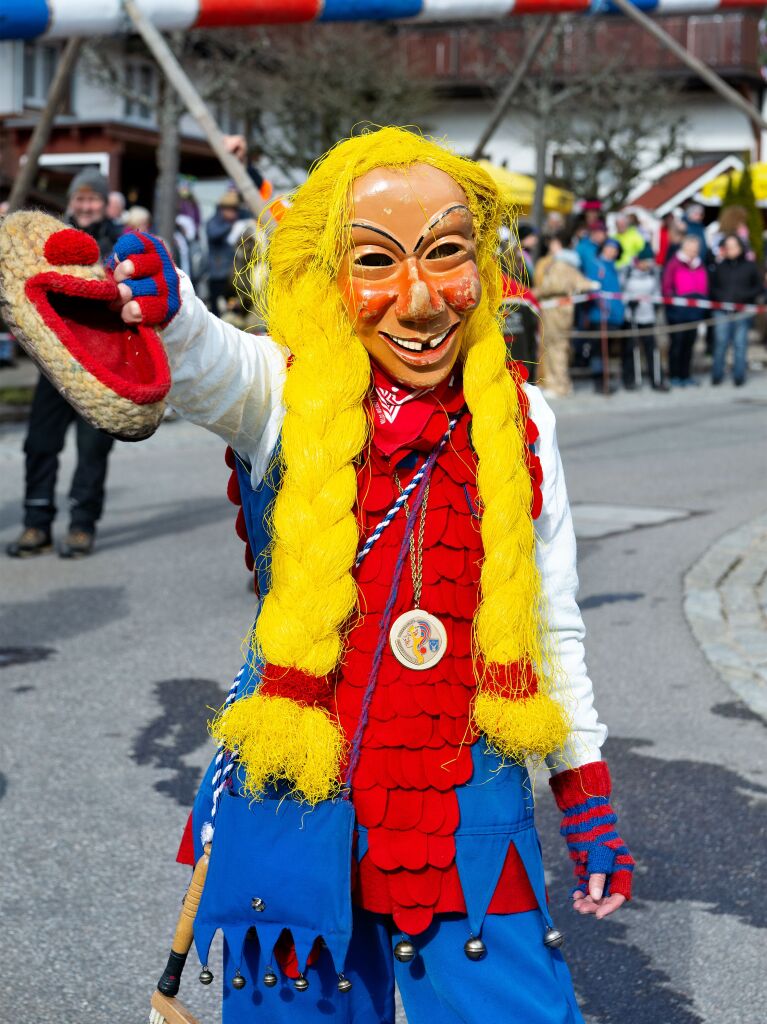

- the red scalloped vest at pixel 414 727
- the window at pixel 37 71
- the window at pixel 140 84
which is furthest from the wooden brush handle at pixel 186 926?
the window at pixel 140 84

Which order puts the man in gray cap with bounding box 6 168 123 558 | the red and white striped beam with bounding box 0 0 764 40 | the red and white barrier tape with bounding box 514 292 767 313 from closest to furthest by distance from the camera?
the red and white striped beam with bounding box 0 0 764 40 < the man in gray cap with bounding box 6 168 123 558 < the red and white barrier tape with bounding box 514 292 767 313

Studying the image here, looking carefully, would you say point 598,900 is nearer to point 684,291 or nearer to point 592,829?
point 592,829

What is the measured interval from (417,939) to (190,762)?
9.31 feet

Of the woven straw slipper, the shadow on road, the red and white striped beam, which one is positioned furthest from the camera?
the red and white striped beam

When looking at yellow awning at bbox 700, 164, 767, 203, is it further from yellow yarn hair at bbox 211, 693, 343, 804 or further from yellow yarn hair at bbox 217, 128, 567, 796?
yellow yarn hair at bbox 211, 693, 343, 804

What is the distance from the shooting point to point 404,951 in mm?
2318

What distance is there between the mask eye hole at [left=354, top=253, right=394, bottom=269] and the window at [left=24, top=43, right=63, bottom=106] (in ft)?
95.5

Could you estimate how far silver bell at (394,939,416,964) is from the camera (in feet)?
7.61

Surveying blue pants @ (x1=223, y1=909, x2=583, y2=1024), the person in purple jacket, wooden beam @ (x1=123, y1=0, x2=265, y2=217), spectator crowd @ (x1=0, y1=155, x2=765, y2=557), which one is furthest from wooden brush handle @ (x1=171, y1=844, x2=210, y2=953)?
the person in purple jacket

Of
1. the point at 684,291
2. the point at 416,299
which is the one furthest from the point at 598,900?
the point at 684,291

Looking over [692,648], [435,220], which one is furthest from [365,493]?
[692,648]

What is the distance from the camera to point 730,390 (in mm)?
18031

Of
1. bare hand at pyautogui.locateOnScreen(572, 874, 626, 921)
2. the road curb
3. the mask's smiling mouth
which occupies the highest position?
the mask's smiling mouth

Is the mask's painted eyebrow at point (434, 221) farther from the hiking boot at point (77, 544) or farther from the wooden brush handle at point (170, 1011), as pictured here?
the hiking boot at point (77, 544)
